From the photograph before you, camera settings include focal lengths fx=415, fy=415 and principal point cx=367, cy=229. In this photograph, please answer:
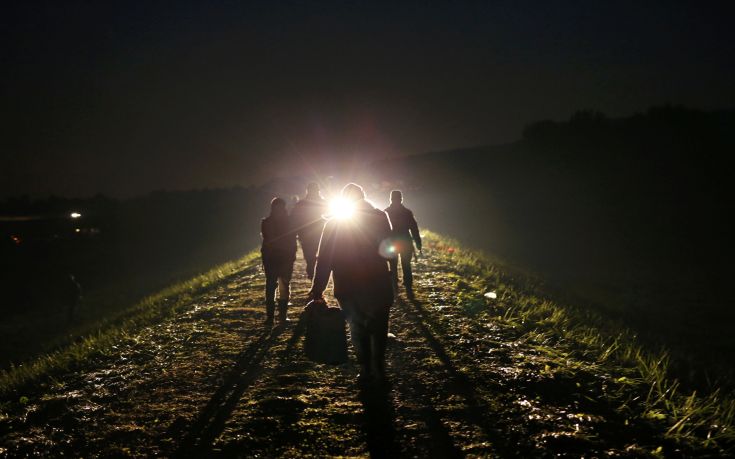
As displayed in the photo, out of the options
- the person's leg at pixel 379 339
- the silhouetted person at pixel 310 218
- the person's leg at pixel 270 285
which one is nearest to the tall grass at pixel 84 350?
the person's leg at pixel 270 285

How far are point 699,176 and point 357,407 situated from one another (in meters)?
58.4

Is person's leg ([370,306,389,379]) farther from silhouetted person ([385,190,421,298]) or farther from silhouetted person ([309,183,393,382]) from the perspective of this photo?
silhouetted person ([385,190,421,298])

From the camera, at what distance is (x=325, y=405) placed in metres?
4.50

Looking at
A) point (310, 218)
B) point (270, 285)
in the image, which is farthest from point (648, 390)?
point (310, 218)

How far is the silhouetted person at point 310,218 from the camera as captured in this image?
29.0 ft

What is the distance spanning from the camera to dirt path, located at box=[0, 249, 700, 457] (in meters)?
3.73

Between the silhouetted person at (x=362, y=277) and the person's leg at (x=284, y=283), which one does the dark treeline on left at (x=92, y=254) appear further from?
the silhouetted person at (x=362, y=277)

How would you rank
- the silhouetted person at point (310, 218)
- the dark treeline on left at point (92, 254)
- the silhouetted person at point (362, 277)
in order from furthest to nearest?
the dark treeline on left at point (92, 254)
the silhouetted person at point (310, 218)
the silhouetted person at point (362, 277)

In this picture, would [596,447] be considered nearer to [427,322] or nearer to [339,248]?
[339,248]

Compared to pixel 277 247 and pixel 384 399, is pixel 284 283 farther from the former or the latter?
pixel 384 399

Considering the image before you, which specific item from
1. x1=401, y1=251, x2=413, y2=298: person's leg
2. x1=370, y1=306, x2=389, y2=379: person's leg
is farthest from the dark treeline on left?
x1=370, y1=306, x2=389, y2=379: person's leg

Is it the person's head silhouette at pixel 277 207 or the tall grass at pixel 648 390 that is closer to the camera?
the tall grass at pixel 648 390

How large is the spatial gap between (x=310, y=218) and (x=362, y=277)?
4592mm

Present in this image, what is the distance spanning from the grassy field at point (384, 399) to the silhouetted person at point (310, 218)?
213cm
